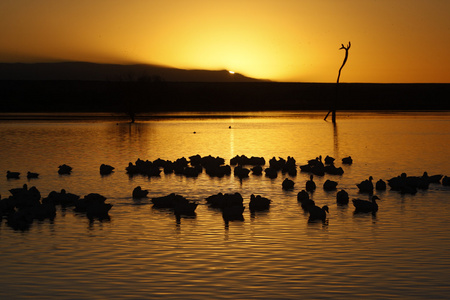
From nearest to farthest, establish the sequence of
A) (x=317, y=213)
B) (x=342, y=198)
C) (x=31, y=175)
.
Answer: (x=317, y=213) < (x=342, y=198) < (x=31, y=175)

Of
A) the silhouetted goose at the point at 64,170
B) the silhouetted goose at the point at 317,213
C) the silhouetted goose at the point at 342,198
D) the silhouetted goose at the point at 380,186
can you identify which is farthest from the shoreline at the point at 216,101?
the silhouetted goose at the point at 317,213

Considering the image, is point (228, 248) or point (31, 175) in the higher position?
point (31, 175)

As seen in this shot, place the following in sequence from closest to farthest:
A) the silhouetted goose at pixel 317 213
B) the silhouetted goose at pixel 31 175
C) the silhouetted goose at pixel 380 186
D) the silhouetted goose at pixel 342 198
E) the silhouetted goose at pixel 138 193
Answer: the silhouetted goose at pixel 317 213, the silhouetted goose at pixel 342 198, the silhouetted goose at pixel 138 193, the silhouetted goose at pixel 380 186, the silhouetted goose at pixel 31 175

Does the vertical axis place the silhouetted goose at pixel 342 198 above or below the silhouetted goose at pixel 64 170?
below

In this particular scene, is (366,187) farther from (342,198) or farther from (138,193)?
(138,193)

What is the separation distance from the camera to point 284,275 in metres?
12.3

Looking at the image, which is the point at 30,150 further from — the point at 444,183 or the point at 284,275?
the point at 284,275

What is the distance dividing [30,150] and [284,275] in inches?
1199

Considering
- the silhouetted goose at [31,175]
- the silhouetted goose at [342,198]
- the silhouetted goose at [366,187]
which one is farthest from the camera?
the silhouetted goose at [31,175]

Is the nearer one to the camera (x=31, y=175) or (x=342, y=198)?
(x=342, y=198)

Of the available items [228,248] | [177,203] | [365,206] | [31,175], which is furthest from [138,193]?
[228,248]

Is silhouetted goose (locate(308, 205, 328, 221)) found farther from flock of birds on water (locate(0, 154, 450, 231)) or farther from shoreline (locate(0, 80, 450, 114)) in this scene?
shoreline (locate(0, 80, 450, 114))

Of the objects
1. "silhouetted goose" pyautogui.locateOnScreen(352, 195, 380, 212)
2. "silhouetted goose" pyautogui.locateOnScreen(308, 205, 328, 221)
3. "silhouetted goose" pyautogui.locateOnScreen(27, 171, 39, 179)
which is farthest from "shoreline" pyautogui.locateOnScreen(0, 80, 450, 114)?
"silhouetted goose" pyautogui.locateOnScreen(308, 205, 328, 221)

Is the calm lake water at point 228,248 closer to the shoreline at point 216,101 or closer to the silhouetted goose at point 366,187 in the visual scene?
the silhouetted goose at point 366,187
